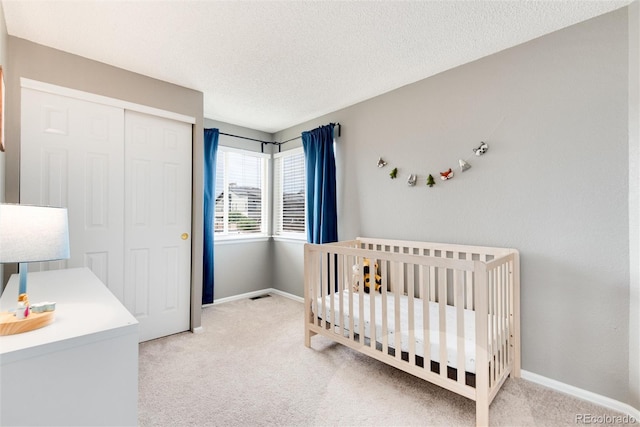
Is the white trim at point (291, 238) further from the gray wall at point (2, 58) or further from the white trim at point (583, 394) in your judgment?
the gray wall at point (2, 58)

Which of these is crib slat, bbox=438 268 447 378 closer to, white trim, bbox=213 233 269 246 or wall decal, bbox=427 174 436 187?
wall decal, bbox=427 174 436 187

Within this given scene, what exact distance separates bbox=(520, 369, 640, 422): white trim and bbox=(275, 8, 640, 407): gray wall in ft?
0.11

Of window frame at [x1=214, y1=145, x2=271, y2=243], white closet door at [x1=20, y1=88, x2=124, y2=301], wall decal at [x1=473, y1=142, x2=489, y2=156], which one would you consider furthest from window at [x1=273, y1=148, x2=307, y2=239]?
wall decal at [x1=473, y1=142, x2=489, y2=156]

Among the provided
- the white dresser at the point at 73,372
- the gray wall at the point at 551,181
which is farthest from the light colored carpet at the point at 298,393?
the white dresser at the point at 73,372

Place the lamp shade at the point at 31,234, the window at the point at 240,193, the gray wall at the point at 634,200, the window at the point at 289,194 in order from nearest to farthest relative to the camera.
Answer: the lamp shade at the point at 31,234 → the gray wall at the point at 634,200 → the window at the point at 240,193 → the window at the point at 289,194

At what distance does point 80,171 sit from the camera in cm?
231

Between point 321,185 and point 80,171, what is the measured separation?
2.16 m

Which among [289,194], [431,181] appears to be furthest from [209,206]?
[431,181]

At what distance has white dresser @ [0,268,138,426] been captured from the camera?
83 cm

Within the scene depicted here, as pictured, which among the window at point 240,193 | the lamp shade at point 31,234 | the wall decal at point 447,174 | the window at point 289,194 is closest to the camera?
the lamp shade at point 31,234

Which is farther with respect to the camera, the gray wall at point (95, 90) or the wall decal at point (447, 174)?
the wall decal at point (447, 174)

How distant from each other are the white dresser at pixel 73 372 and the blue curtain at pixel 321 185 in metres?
2.40

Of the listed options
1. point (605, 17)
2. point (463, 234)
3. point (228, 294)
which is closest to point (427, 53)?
point (605, 17)

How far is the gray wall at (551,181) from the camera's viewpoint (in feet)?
5.84
